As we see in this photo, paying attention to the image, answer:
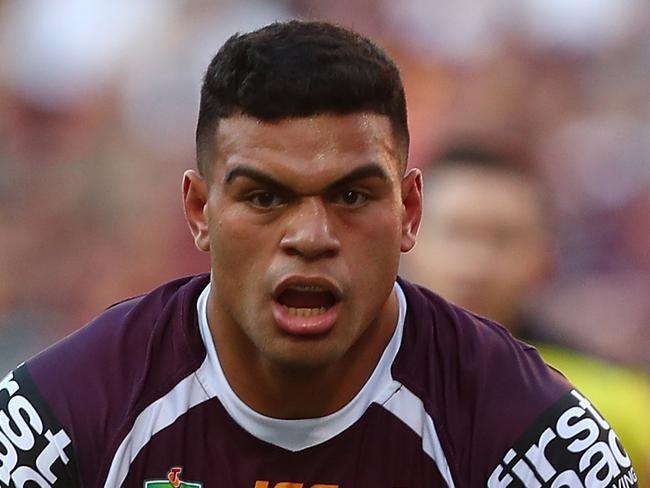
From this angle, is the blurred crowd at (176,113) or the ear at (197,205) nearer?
the ear at (197,205)

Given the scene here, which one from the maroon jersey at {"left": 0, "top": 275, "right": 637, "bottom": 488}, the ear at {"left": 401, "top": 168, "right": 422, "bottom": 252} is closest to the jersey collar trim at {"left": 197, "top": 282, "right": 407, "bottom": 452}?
the maroon jersey at {"left": 0, "top": 275, "right": 637, "bottom": 488}

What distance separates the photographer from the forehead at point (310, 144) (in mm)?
2844

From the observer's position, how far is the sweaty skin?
2820 millimetres

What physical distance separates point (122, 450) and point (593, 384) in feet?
7.78

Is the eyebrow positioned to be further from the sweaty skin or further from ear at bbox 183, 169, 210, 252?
ear at bbox 183, 169, 210, 252

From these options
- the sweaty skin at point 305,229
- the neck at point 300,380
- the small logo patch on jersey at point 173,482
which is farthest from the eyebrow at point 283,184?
the small logo patch on jersey at point 173,482

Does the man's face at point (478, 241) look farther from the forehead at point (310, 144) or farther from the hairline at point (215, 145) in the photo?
the forehead at point (310, 144)

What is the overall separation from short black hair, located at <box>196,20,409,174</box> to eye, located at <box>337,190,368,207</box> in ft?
0.58

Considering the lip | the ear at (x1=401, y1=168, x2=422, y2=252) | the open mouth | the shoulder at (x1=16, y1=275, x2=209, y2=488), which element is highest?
the ear at (x1=401, y1=168, x2=422, y2=252)

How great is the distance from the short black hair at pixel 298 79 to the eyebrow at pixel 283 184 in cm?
12

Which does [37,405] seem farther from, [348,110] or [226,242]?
[348,110]

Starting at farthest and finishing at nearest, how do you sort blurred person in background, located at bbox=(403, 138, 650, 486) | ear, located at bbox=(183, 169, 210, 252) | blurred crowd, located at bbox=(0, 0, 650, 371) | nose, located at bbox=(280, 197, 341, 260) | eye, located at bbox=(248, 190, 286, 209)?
1. blurred crowd, located at bbox=(0, 0, 650, 371)
2. blurred person in background, located at bbox=(403, 138, 650, 486)
3. ear, located at bbox=(183, 169, 210, 252)
4. eye, located at bbox=(248, 190, 286, 209)
5. nose, located at bbox=(280, 197, 341, 260)

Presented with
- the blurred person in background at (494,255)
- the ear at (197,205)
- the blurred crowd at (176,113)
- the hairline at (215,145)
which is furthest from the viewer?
the blurred crowd at (176,113)

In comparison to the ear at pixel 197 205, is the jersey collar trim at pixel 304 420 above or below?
below
